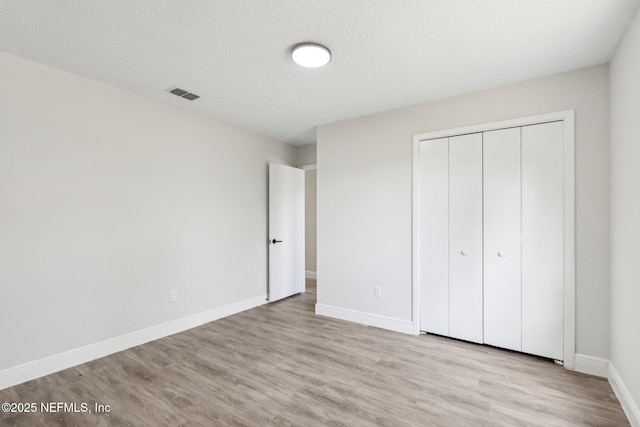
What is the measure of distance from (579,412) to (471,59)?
8.45ft

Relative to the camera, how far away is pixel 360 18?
184 centimetres

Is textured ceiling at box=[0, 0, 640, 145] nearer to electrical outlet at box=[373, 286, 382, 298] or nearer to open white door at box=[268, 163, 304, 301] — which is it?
open white door at box=[268, 163, 304, 301]

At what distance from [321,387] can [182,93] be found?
9.69 feet

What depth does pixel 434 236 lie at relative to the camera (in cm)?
313

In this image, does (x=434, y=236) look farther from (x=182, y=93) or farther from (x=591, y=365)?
(x=182, y=93)

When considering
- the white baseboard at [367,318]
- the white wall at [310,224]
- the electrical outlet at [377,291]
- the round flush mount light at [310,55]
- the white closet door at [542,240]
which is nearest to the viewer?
the round flush mount light at [310,55]

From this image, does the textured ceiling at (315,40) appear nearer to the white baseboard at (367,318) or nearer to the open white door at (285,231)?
the open white door at (285,231)

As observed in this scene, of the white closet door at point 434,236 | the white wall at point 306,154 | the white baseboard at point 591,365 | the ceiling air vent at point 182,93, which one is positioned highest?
the ceiling air vent at point 182,93

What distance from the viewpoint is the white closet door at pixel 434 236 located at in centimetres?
307

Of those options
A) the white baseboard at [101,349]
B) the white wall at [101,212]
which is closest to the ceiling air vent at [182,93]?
the white wall at [101,212]

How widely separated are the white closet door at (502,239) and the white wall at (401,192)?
0.33m

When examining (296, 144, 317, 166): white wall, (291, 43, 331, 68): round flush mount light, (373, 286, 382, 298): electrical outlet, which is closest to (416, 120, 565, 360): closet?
(373, 286, 382, 298): electrical outlet

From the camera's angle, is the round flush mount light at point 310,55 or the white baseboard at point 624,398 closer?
the white baseboard at point 624,398

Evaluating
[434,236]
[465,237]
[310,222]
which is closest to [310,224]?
[310,222]
